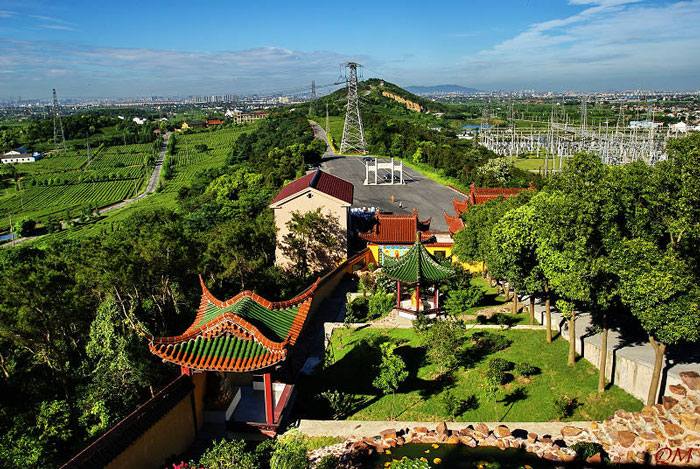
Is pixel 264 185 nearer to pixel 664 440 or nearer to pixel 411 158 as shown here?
pixel 411 158

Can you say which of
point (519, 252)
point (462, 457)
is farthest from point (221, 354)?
point (519, 252)

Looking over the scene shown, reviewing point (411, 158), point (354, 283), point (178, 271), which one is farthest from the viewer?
point (411, 158)

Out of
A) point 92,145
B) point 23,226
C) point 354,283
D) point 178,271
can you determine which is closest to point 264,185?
point 354,283

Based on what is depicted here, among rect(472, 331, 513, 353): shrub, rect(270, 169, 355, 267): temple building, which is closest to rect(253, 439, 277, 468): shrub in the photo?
rect(472, 331, 513, 353): shrub

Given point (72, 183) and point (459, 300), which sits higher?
point (459, 300)

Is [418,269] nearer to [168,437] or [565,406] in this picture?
[565,406]

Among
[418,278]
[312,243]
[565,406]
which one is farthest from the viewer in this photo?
[312,243]

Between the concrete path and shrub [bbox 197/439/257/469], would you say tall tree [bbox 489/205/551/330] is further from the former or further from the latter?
shrub [bbox 197/439/257/469]
